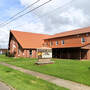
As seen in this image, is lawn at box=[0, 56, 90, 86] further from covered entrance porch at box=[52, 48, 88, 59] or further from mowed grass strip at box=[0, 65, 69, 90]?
covered entrance porch at box=[52, 48, 88, 59]

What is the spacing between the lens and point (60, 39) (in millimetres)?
34438

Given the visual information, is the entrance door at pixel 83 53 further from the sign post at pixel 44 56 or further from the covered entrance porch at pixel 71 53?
the sign post at pixel 44 56

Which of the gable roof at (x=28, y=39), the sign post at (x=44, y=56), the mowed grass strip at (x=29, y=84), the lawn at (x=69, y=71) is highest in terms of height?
the gable roof at (x=28, y=39)

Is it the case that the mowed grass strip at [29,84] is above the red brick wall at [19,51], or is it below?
below

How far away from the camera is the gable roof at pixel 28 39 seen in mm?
33031

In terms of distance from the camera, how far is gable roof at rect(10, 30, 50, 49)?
33031mm

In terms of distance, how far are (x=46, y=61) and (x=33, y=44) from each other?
686 inches

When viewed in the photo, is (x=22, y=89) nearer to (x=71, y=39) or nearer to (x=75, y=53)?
(x=75, y=53)

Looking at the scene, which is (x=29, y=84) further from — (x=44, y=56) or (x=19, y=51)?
(x=19, y=51)

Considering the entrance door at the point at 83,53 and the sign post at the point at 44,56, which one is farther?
the entrance door at the point at 83,53

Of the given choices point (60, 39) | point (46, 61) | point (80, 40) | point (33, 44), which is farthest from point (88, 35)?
point (33, 44)

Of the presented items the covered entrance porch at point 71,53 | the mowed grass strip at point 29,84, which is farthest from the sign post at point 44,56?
the covered entrance porch at point 71,53

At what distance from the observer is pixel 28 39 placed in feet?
119

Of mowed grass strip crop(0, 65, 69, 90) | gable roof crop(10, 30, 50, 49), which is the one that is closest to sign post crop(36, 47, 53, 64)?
mowed grass strip crop(0, 65, 69, 90)
